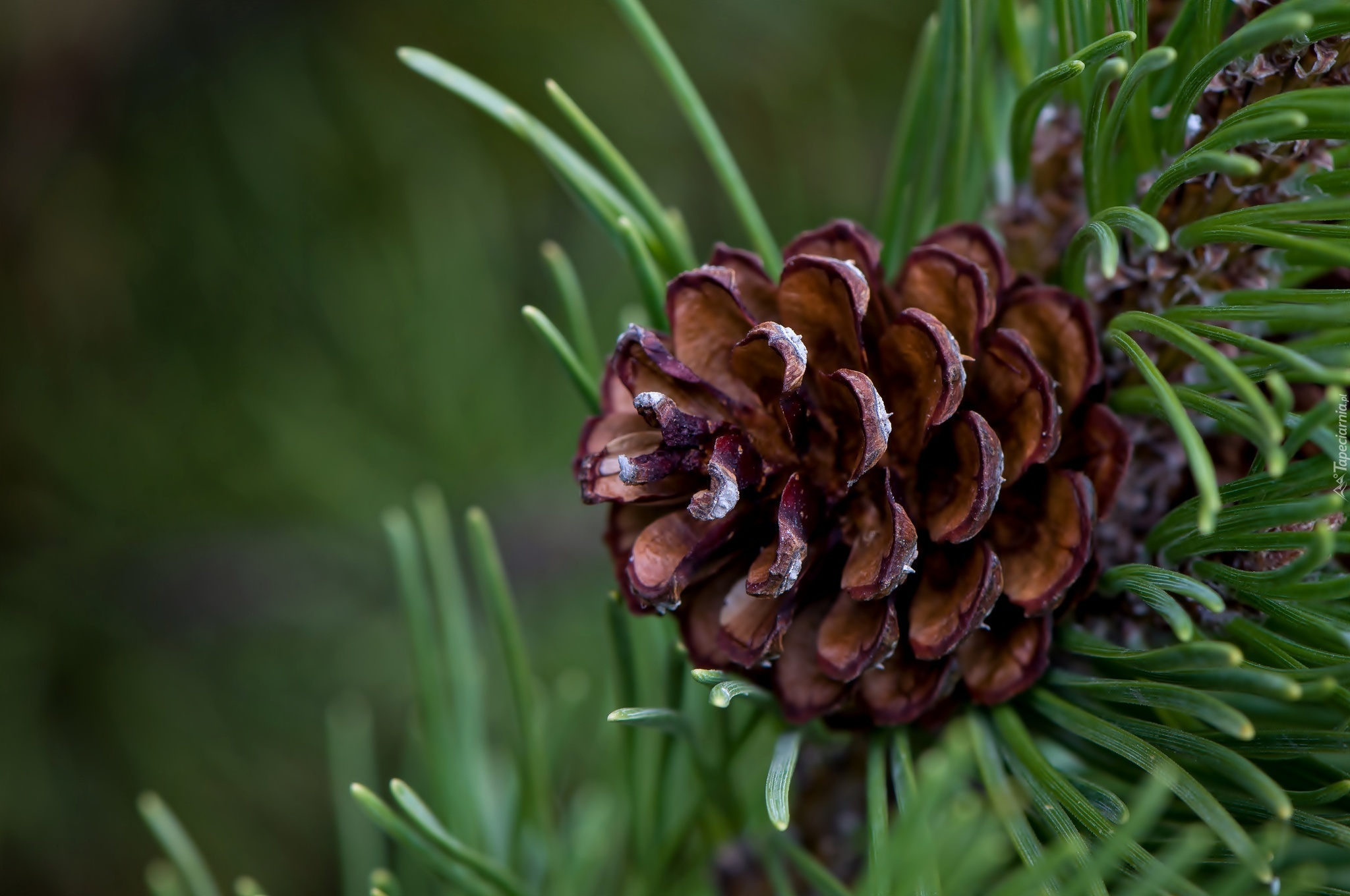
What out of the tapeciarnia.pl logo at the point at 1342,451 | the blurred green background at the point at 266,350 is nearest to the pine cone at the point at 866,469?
the tapeciarnia.pl logo at the point at 1342,451

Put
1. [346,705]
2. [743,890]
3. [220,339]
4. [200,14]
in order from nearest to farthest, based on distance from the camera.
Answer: [743,890]
[346,705]
[200,14]
[220,339]

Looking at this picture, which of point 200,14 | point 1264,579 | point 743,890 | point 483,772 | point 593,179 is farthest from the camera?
point 200,14

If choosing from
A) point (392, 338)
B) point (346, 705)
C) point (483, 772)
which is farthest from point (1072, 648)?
point (392, 338)

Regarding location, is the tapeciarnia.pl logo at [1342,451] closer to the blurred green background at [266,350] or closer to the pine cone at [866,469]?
the pine cone at [866,469]

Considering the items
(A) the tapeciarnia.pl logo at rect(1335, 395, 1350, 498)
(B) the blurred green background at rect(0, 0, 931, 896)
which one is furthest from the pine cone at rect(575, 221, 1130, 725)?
(B) the blurred green background at rect(0, 0, 931, 896)

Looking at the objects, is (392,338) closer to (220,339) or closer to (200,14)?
(220,339)
